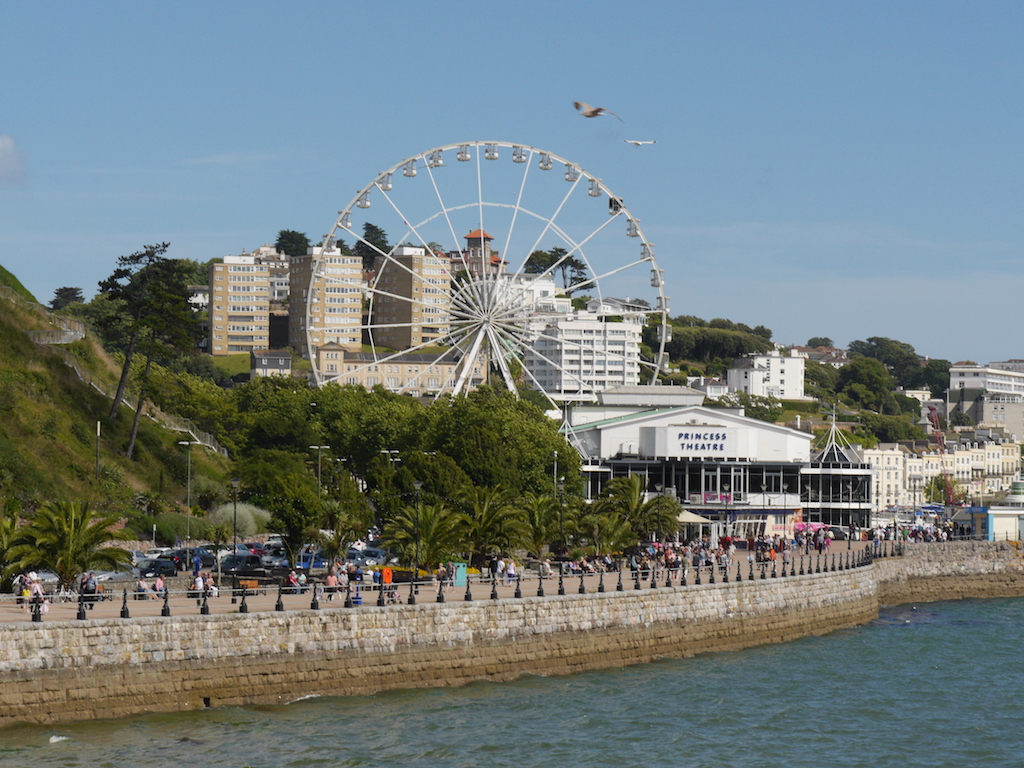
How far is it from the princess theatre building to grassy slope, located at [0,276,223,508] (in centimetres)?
2514

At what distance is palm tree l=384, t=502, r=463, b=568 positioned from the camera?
5241 cm

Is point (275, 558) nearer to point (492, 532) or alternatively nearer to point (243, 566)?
point (243, 566)

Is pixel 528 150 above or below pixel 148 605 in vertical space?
above

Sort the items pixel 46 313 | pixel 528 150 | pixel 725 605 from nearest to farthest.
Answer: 1. pixel 725 605
2. pixel 46 313
3. pixel 528 150

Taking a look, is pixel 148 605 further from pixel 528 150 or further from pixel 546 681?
pixel 528 150

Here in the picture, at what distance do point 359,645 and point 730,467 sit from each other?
57913 millimetres

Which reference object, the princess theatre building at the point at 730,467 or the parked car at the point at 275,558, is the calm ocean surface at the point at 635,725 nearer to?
the parked car at the point at 275,558

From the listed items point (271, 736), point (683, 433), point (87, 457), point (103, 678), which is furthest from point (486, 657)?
point (683, 433)

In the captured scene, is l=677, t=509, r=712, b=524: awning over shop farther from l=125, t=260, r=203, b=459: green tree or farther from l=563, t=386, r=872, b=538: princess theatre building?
l=125, t=260, r=203, b=459: green tree

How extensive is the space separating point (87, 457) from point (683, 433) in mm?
37110

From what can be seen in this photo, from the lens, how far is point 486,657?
42688 millimetres

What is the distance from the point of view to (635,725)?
129ft

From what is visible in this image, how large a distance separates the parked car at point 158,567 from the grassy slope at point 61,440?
10.9 m

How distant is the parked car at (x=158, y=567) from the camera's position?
53247mm
